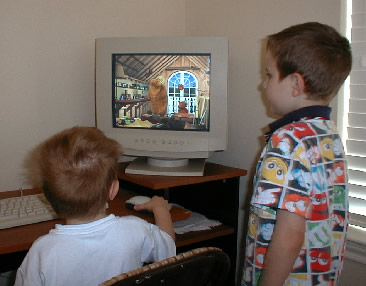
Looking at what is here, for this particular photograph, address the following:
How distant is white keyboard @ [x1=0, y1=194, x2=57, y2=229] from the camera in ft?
4.22

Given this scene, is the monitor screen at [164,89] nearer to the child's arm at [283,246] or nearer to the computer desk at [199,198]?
the computer desk at [199,198]

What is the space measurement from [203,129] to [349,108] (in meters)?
0.59

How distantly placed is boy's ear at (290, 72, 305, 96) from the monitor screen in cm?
63

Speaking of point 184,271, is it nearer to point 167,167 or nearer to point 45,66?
point 167,167

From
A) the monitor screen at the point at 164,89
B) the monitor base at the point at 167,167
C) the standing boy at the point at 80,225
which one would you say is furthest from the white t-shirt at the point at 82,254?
the monitor screen at the point at 164,89

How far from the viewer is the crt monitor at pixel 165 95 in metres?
1.68

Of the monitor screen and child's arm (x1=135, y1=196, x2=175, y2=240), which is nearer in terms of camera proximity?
child's arm (x1=135, y1=196, x2=175, y2=240)

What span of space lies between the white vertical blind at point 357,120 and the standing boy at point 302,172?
1.48 feet

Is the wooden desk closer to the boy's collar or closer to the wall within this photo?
the wall

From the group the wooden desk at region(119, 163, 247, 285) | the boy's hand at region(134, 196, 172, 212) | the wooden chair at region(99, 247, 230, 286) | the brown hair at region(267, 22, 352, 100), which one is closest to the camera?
the wooden chair at region(99, 247, 230, 286)

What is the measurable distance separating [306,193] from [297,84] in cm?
30

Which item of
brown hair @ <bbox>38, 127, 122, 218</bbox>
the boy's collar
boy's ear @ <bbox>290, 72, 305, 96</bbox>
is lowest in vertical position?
brown hair @ <bbox>38, 127, 122, 218</bbox>

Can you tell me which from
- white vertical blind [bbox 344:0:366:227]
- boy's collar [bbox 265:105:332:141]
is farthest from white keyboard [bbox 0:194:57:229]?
white vertical blind [bbox 344:0:366:227]

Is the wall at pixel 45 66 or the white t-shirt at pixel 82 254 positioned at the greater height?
the wall at pixel 45 66
